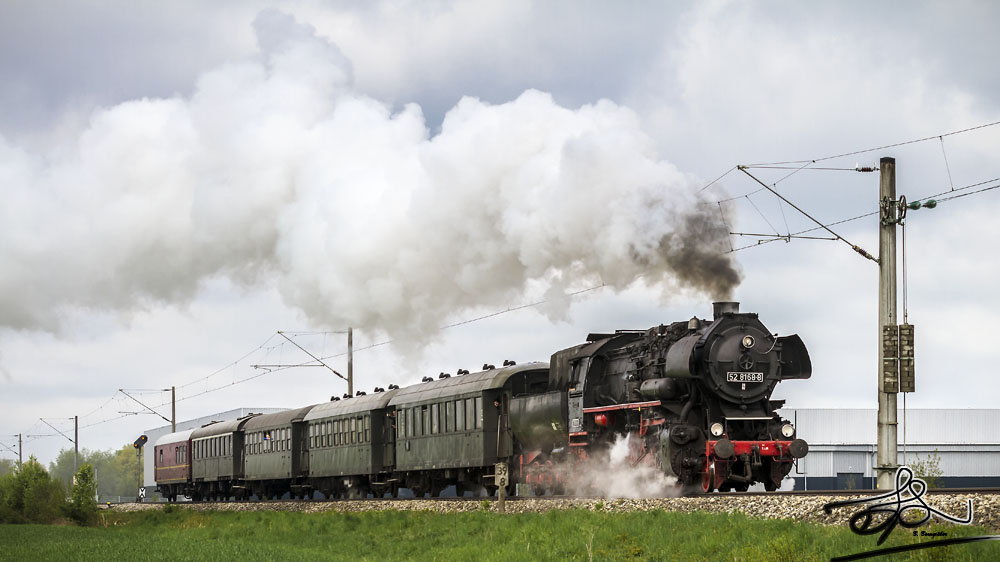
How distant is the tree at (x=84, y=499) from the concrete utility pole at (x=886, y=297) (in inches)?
1079

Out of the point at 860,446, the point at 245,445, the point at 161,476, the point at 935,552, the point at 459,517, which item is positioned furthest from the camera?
the point at 161,476

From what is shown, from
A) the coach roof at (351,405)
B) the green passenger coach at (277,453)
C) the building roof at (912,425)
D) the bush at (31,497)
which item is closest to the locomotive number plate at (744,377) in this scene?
the coach roof at (351,405)

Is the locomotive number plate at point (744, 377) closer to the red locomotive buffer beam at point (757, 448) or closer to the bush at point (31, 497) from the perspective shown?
the red locomotive buffer beam at point (757, 448)

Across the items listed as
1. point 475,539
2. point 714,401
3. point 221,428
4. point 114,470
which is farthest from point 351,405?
point 114,470

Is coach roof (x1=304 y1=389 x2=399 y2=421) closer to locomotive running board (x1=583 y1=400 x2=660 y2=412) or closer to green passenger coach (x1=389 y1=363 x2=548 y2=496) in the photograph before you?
green passenger coach (x1=389 y1=363 x2=548 y2=496)

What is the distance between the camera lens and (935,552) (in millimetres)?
11141

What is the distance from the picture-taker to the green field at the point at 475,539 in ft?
44.7

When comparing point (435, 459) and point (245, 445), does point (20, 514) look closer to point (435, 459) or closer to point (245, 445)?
point (245, 445)

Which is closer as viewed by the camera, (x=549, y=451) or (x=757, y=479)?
(x=757, y=479)

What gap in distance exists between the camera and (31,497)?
4191 cm

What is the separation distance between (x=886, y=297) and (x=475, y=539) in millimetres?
8913

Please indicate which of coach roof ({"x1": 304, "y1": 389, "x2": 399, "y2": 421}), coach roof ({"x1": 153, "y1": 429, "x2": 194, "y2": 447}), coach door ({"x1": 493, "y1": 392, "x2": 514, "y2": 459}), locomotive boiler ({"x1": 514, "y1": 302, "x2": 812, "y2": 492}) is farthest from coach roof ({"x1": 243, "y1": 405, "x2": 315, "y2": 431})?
locomotive boiler ({"x1": 514, "y1": 302, "x2": 812, "y2": 492})

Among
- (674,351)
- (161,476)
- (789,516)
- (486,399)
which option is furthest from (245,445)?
(789,516)

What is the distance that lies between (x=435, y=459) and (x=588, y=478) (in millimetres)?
7877
